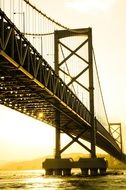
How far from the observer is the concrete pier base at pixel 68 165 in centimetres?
4628

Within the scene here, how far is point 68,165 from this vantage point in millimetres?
46781

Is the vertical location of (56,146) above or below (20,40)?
below

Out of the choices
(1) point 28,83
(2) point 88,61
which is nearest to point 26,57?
(1) point 28,83

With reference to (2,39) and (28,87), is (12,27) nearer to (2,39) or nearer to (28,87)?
(2,39)

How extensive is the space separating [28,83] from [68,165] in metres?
19.4

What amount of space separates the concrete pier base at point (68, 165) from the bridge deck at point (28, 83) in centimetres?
375

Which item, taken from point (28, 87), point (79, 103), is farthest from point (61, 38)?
point (28, 87)

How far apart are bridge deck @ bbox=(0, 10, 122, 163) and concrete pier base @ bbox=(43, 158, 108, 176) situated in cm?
375

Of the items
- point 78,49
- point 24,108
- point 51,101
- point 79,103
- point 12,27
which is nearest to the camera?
point 12,27

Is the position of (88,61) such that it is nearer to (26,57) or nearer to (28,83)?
(28,83)

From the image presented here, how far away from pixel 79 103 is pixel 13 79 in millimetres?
17567

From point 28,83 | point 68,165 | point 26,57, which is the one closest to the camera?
point 26,57

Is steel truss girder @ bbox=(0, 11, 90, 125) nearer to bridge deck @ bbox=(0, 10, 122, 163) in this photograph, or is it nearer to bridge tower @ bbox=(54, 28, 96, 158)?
bridge deck @ bbox=(0, 10, 122, 163)

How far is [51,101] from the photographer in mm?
36875
